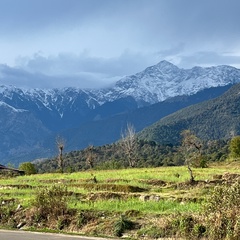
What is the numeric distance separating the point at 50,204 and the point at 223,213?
9480mm

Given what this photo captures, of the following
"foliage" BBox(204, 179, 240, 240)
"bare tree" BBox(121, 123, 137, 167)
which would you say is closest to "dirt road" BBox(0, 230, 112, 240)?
"foliage" BBox(204, 179, 240, 240)

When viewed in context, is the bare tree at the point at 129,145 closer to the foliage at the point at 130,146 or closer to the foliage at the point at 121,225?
the foliage at the point at 130,146

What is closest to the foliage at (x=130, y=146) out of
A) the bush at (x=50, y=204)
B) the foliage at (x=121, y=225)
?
the bush at (x=50, y=204)

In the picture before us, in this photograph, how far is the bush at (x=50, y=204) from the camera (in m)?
22.7

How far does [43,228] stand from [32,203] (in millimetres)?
2249

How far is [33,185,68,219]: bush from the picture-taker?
22719 millimetres

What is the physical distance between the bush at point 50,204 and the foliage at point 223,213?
816cm

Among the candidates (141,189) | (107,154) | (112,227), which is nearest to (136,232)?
(112,227)

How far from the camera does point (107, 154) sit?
195 metres

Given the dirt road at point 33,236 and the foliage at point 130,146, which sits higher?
the foliage at point 130,146

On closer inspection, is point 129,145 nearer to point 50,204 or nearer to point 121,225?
point 50,204

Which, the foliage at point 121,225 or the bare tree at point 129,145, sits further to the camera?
the bare tree at point 129,145

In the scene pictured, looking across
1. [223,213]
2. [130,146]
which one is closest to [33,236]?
[223,213]

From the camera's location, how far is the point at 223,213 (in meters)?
17.2
